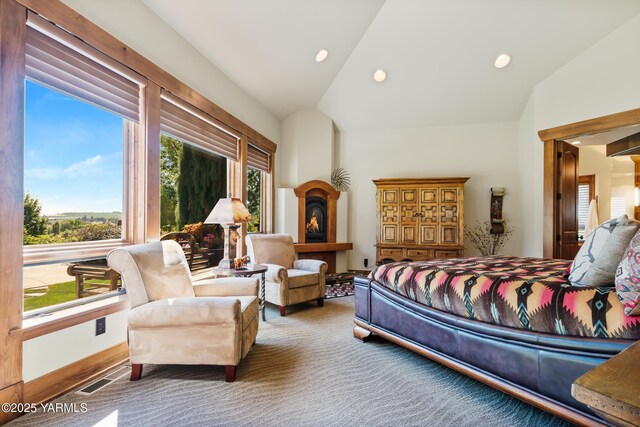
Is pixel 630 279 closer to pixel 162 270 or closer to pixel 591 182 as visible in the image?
pixel 162 270

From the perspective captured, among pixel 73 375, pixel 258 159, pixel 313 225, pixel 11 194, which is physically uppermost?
pixel 258 159

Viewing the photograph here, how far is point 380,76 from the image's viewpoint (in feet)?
17.2

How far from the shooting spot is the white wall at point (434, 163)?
19.0ft

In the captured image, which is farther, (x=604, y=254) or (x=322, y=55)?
(x=322, y=55)

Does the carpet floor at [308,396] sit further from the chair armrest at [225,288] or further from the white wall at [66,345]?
the chair armrest at [225,288]

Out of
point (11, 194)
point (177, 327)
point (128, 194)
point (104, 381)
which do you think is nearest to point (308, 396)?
point (177, 327)

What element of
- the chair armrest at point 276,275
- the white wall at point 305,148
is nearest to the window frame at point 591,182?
the white wall at point 305,148

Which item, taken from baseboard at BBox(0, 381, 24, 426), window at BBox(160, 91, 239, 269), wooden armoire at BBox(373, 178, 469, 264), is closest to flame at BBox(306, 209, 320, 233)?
wooden armoire at BBox(373, 178, 469, 264)

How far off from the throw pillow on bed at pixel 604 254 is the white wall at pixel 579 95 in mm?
3303

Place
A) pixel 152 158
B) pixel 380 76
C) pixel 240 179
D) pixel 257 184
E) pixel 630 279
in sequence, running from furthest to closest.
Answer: pixel 257 184, pixel 380 76, pixel 240 179, pixel 152 158, pixel 630 279

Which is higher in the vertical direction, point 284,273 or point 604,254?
point 604,254

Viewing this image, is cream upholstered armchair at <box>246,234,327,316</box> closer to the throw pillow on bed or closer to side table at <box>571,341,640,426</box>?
the throw pillow on bed

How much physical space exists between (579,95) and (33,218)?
5.94m

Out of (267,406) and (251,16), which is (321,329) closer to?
A: (267,406)
